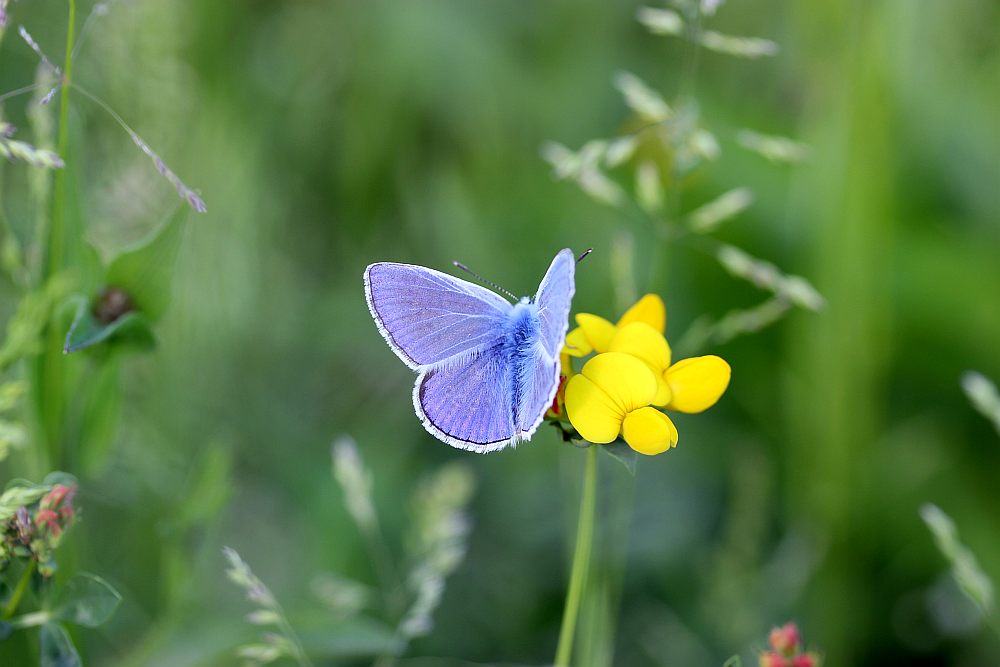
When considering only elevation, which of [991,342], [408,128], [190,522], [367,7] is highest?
[367,7]

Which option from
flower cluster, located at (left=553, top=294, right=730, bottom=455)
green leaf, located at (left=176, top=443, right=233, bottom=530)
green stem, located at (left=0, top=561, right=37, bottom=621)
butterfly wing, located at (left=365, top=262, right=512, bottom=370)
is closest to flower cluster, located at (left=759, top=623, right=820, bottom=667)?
flower cluster, located at (left=553, top=294, right=730, bottom=455)

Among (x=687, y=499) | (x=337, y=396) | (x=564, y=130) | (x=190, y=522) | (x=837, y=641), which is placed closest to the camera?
(x=190, y=522)

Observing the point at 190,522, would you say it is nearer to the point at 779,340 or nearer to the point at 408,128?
the point at 779,340

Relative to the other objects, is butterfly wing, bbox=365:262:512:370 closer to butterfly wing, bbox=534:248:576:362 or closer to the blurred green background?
butterfly wing, bbox=534:248:576:362

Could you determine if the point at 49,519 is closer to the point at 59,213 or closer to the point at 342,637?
the point at 59,213

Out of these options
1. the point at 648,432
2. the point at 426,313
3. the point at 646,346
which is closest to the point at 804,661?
the point at 648,432

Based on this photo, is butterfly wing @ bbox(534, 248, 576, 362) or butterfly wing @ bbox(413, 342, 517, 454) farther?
butterfly wing @ bbox(413, 342, 517, 454)

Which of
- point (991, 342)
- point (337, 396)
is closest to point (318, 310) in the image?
point (337, 396)

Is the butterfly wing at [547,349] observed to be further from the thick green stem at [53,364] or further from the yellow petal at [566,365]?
the thick green stem at [53,364]
